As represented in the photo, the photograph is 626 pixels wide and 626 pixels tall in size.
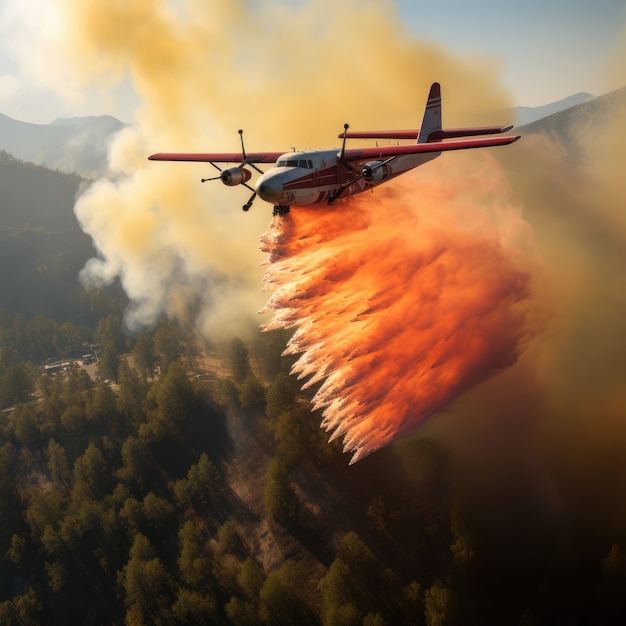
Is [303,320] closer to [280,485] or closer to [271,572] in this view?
[280,485]

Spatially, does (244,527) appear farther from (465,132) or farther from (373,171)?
(465,132)

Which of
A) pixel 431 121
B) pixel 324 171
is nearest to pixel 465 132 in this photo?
pixel 431 121

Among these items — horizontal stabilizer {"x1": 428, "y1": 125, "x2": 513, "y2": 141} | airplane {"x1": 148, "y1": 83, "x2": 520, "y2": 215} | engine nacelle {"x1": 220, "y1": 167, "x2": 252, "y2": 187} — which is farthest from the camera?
horizontal stabilizer {"x1": 428, "y1": 125, "x2": 513, "y2": 141}

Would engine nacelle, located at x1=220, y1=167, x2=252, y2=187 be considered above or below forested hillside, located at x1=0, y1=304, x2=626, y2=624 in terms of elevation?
above

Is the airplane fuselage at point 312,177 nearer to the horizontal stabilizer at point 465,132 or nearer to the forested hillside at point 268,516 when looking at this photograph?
the horizontal stabilizer at point 465,132

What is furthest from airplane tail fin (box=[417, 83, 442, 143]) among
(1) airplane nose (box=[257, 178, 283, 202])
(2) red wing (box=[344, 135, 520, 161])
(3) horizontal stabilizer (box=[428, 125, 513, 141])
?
(1) airplane nose (box=[257, 178, 283, 202])

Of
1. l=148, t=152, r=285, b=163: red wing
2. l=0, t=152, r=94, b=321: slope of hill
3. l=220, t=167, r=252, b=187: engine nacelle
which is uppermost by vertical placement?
l=0, t=152, r=94, b=321: slope of hill

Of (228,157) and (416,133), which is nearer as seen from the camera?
(228,157)

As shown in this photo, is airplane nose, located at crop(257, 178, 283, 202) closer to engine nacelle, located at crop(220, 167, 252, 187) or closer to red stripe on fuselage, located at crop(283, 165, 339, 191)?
red stripe on fuselage, located at crop(283, 165, 339, 191)
